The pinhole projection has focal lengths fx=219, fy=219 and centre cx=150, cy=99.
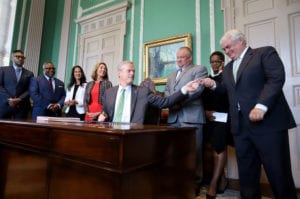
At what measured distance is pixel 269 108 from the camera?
5.05 feet

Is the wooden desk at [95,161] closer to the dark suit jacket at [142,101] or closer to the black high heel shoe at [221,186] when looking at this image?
the dark suit jacket at [142,101]

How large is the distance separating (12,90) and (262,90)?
3.36 metres

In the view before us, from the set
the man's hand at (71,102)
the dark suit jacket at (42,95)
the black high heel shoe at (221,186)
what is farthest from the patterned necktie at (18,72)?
the black high heel shoe at (221,186)

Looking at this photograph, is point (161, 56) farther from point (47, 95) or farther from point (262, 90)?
point (262, 90)

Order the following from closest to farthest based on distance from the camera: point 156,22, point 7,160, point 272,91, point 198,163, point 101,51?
point 272,91
point 7,160
point 198,163
point 156,22
point 101,51

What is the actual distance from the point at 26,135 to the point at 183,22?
312 centimetres

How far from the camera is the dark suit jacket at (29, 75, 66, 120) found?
3189 mm

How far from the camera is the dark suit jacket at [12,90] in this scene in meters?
3.24

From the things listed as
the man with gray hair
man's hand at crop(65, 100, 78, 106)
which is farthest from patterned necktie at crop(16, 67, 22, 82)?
the man with gray hair

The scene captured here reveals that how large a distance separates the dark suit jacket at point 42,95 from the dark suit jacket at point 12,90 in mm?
185

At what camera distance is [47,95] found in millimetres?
3291

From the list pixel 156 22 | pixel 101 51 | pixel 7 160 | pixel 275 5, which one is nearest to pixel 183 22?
pixel 156 22

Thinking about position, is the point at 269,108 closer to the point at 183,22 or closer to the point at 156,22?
the point at 183,22

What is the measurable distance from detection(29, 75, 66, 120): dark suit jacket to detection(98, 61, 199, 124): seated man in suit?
155cm
